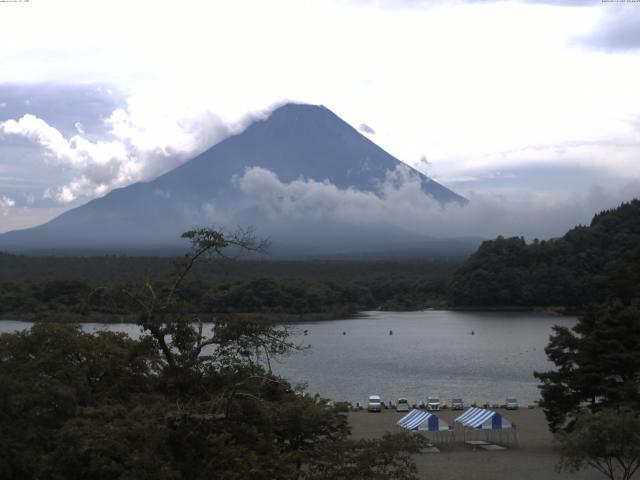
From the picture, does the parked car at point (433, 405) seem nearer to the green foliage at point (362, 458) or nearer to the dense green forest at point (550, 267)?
the green foliage at point (362, 458)

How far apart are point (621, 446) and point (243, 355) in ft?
20.2

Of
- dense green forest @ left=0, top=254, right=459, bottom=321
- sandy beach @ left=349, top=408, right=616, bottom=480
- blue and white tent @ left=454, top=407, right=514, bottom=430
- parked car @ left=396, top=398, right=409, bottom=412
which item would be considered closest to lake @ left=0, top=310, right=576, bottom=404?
parked car @ left=396, top=398, right=409, bottom=412

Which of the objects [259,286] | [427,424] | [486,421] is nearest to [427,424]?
[427,424]

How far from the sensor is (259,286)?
170 ft

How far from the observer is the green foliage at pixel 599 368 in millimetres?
14547

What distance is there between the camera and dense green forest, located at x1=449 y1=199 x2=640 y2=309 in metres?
56.7

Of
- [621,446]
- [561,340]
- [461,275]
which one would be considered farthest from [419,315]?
[621,446]

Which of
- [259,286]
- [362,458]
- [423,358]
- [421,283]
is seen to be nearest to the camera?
[362,458]

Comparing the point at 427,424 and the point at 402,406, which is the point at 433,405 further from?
the point at 427,424

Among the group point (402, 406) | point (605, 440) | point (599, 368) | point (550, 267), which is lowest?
point (402, 406)

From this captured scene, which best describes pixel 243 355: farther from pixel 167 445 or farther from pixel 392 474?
pixel 392 474

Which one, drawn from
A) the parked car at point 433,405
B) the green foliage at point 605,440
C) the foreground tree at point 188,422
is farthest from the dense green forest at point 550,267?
the foreground tree at point 188,422

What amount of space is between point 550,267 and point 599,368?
44860mm

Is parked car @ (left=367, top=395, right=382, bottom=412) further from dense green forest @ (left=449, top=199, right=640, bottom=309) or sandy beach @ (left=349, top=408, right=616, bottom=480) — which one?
dense green forest @ (left=449, top=199, right=640, bottom=309)
